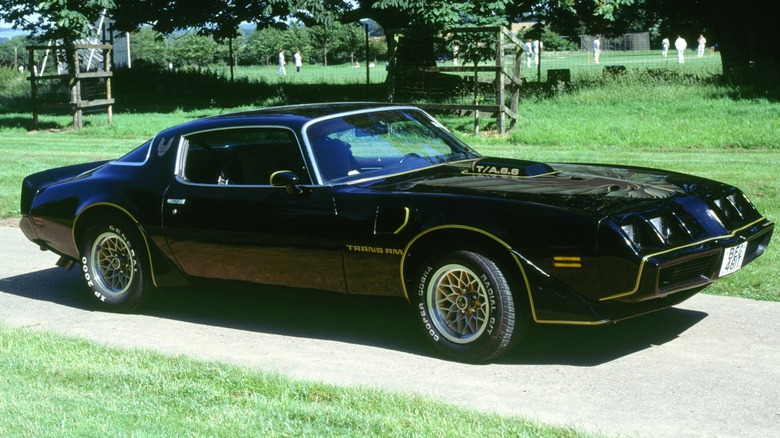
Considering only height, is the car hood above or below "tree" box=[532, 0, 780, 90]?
below

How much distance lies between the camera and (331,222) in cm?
627

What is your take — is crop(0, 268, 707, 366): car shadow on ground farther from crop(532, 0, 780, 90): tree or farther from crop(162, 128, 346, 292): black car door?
crop(532, 0, 780, 90): tree

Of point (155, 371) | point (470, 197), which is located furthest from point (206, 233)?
point (470, 197)

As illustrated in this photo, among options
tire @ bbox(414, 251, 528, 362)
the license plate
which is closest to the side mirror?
tire @ bbox(414, 251, 528, 362)

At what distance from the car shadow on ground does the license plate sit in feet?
2.02

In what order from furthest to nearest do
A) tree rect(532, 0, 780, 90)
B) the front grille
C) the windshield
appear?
tree rect(532, 0, 780, 90)
the windshield
the front grille

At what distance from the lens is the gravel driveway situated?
4949 mm

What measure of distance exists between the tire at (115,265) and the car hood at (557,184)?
2019 mm

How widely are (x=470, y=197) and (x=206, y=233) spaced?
1.98 m

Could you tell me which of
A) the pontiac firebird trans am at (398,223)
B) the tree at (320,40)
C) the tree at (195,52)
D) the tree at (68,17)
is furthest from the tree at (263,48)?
the pontiac firebird trans am at (398,223)

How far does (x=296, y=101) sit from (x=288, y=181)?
25120 mm

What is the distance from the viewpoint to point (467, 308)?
5824mm

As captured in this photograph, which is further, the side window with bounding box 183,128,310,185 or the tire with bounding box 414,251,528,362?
the side window with bounding box 183,128,310,185

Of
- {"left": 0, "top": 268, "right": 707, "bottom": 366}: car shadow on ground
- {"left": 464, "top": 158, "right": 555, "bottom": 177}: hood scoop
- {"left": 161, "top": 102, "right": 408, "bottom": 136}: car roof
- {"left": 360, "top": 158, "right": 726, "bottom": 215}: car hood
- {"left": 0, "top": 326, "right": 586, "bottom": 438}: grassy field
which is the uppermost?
{"left": 161, "top": 102, "right": 408, "bottom": 136}: car roof
